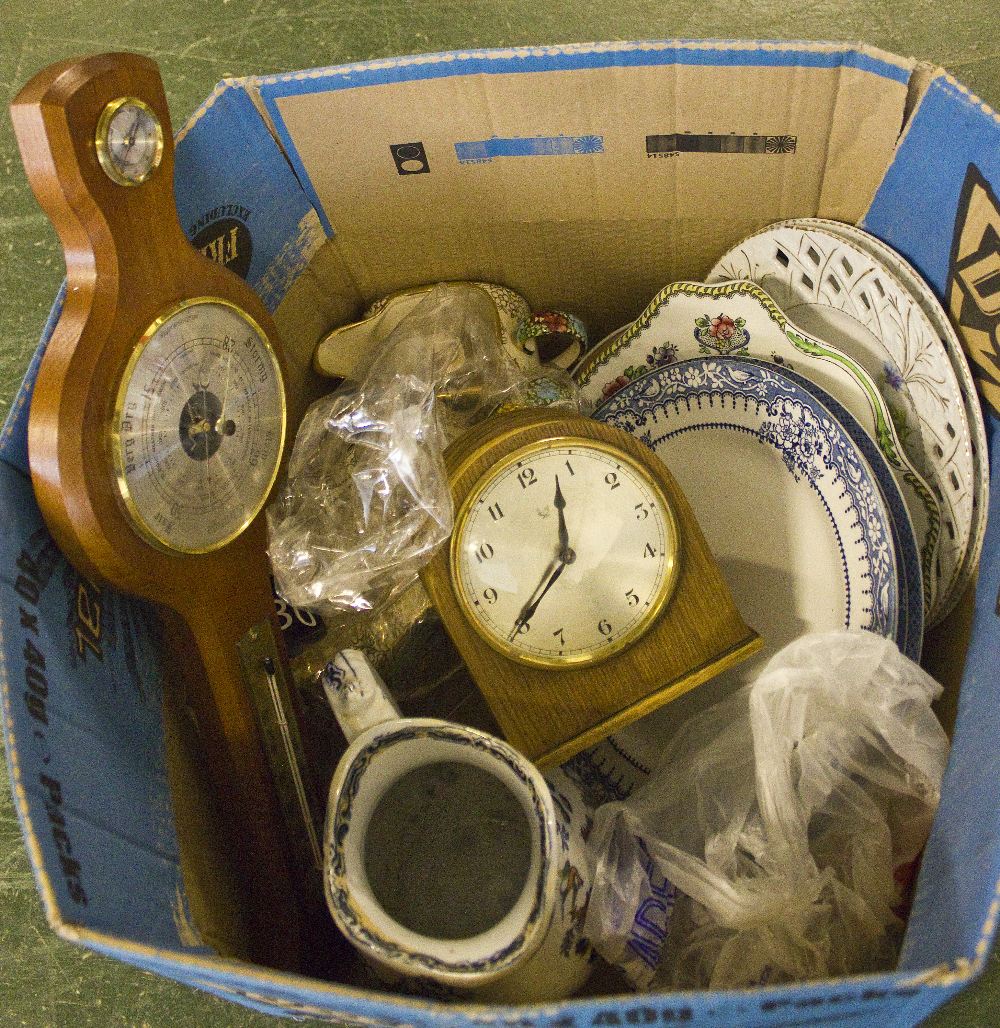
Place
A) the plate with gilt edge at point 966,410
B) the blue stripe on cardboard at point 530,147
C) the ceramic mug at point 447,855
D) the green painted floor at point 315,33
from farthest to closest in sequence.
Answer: the green painted floor at point 315,33 → the blue stripe on cardboard at point 530,147 → the plate with gilt edge at point 966,410 → the ceramic mug at point 447,855

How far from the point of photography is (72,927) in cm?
48

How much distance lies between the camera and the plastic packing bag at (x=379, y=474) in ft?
2.35

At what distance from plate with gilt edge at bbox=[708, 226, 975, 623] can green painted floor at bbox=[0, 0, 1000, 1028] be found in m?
0.36

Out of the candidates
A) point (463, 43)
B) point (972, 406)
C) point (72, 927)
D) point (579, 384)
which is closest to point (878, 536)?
point (972, 406)

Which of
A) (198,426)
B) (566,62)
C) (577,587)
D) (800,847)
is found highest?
(566,62)

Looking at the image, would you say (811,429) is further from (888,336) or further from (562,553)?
(562,553)

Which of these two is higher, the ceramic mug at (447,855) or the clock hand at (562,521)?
the clock hand at (562,521)

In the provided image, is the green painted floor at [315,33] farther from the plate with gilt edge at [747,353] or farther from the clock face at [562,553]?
the clock face at [562,553]

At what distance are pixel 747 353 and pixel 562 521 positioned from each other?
26cm

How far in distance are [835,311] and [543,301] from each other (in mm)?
311

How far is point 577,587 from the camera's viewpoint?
704 mm

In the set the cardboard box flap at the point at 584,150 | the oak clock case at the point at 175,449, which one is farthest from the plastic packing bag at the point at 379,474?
the cardboard box flap at the point at 584,150

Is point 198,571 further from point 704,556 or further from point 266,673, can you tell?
point 704,556

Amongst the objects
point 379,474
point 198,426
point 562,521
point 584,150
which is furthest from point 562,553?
point 584,150
